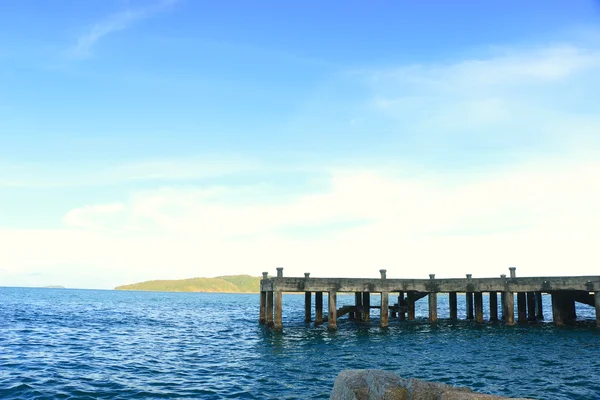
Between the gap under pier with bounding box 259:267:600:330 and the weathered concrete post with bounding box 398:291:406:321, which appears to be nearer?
the gap under pier with bounding box 259:267:600:330

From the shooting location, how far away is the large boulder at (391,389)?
8.12m

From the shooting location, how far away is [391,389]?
27.2ft

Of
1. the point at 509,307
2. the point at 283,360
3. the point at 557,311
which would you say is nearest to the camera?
→ the point at 283,360

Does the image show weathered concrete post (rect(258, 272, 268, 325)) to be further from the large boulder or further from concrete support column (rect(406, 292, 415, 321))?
the large boulder

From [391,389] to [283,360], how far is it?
13.9 m

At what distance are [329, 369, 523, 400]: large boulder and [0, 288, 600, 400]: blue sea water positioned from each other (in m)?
6.10

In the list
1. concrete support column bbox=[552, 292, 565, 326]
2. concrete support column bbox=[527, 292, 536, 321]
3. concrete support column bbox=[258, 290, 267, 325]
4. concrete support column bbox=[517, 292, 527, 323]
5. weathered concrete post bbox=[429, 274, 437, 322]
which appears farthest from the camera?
concrete support column bbox=[527, 292, 536, 321]

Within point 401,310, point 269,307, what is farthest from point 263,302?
point 401,310

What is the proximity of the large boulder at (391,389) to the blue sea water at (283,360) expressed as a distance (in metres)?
6.10

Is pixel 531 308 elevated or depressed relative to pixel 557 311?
depressed

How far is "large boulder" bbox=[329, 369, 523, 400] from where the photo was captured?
8.12m

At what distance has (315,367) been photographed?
1942 centimetres

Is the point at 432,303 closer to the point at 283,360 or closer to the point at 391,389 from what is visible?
the point at 283,360

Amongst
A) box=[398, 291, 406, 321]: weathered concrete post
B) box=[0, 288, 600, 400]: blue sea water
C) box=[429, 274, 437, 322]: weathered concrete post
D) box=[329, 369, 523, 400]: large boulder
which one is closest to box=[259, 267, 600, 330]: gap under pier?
box=[429, 274, 437, 322]: weathered concrete post
